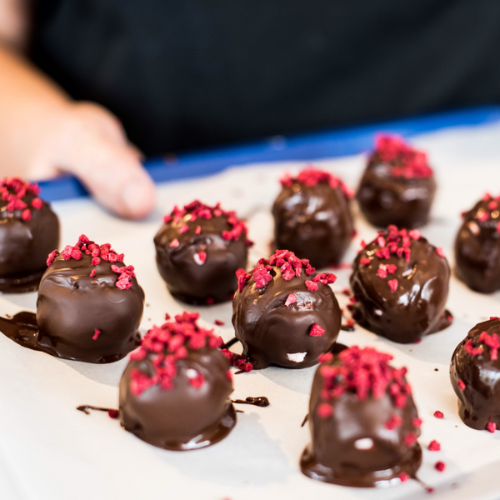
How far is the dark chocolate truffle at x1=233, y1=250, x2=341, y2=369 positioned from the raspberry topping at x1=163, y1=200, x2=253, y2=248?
24cm

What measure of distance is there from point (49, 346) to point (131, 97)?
5.59ft

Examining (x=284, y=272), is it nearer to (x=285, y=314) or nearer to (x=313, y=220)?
(x=285, y=314)

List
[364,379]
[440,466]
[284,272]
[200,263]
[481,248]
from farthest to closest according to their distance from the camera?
[481,248]
[200,263]
[284,272]
[440,466]
[364,379]

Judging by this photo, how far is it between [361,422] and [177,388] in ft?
1.23

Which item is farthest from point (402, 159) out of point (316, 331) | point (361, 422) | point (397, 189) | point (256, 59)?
point (361, 422)

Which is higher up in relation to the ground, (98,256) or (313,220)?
(98,256)

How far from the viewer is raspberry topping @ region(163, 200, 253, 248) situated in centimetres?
171

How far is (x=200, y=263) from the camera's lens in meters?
1.69

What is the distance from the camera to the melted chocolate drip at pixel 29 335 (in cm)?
150

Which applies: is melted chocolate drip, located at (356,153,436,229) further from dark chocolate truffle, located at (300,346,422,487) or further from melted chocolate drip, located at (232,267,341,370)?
dark chocolate truffle, located at (300,346,422,487)

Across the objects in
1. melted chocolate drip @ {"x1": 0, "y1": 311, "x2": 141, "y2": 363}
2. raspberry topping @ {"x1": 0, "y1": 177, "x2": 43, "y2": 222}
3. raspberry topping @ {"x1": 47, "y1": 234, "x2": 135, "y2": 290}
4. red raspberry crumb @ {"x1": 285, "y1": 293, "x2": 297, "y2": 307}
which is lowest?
melted chocolate drip @ {"x1": 0, "y1": 311, "x2": 141, "y2": 363}

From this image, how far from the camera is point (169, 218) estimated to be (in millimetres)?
1786

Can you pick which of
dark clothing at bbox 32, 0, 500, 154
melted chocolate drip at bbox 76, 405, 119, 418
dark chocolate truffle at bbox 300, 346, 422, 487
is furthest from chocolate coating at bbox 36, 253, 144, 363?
dark clothing at bbox 32, 0, 500, 154

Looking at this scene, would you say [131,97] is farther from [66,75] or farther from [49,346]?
[49,346]
